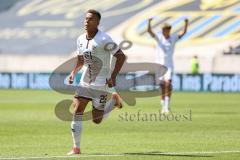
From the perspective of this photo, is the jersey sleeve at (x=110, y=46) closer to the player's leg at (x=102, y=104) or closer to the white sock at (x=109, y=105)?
the player's leg at (x=102, y=104)

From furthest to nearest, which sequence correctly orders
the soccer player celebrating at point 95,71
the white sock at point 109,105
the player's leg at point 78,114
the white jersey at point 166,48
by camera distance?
1. the white jersey at point 166,48
2. the white sock at point 109,105
3. the soccer player celebrating at point 95,71
4. the player's leg at point 78,114

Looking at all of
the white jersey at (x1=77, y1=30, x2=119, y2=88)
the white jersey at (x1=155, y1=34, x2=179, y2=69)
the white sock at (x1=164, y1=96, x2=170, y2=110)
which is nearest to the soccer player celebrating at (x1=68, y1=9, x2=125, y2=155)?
the white jersey at (x1=77, y1=30, x2=119, y2=88)

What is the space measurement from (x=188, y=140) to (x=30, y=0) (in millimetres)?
49531

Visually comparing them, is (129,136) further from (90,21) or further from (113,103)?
(90,21)

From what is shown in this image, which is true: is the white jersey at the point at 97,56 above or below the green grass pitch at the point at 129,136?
above

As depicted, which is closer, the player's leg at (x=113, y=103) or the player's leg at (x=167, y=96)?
the player's leg at (x=113, y=103)

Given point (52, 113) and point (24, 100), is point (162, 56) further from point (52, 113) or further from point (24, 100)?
point (24, 100)

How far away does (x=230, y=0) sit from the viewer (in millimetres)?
56375

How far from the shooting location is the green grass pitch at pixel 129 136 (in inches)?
520

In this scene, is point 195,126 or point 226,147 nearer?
point 226,147

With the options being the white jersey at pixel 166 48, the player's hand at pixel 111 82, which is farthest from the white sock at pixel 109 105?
the white jersey at pixel 166 48

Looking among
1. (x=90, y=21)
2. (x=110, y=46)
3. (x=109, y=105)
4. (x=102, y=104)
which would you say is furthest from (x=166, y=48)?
(x=90, y=21)

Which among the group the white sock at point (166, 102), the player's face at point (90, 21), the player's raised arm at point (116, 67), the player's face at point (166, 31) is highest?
the player's face at point (166, 31)

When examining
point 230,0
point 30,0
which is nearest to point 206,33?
point 230,0
